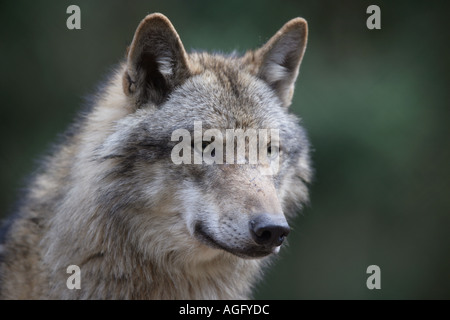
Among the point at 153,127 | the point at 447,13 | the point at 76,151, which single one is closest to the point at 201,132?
the point at 153,127

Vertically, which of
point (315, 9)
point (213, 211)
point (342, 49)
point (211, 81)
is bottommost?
point (213, 211)

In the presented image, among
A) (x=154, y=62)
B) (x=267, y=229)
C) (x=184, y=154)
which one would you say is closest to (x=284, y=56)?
(x=154, y=62)

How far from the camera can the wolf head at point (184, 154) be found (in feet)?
12.4

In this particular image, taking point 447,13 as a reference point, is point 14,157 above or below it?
below

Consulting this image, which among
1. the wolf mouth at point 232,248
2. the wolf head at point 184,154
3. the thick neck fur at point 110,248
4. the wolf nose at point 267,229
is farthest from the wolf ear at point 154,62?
the wolf nose at point 267,229

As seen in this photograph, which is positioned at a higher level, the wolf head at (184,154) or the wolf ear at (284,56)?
the wolf ear at (284,56)

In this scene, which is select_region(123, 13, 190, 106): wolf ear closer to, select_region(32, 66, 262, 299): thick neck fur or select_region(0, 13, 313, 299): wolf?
select_region(0, 13, 313, 299): wolf

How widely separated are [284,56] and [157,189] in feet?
5.48

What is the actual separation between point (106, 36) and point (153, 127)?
7.05 metres

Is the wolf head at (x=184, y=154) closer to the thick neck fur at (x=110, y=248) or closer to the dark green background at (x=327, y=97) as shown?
the thick neck fur at (x=110, y=248)

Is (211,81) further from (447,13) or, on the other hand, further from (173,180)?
(447,13)

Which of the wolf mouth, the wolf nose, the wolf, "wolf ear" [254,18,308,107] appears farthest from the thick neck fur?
"wolf ear" [254,18,308,107]

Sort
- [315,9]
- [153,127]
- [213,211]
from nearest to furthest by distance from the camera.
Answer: [213,211] → [153,127] → [315,9]

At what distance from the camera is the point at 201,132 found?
400 cm
